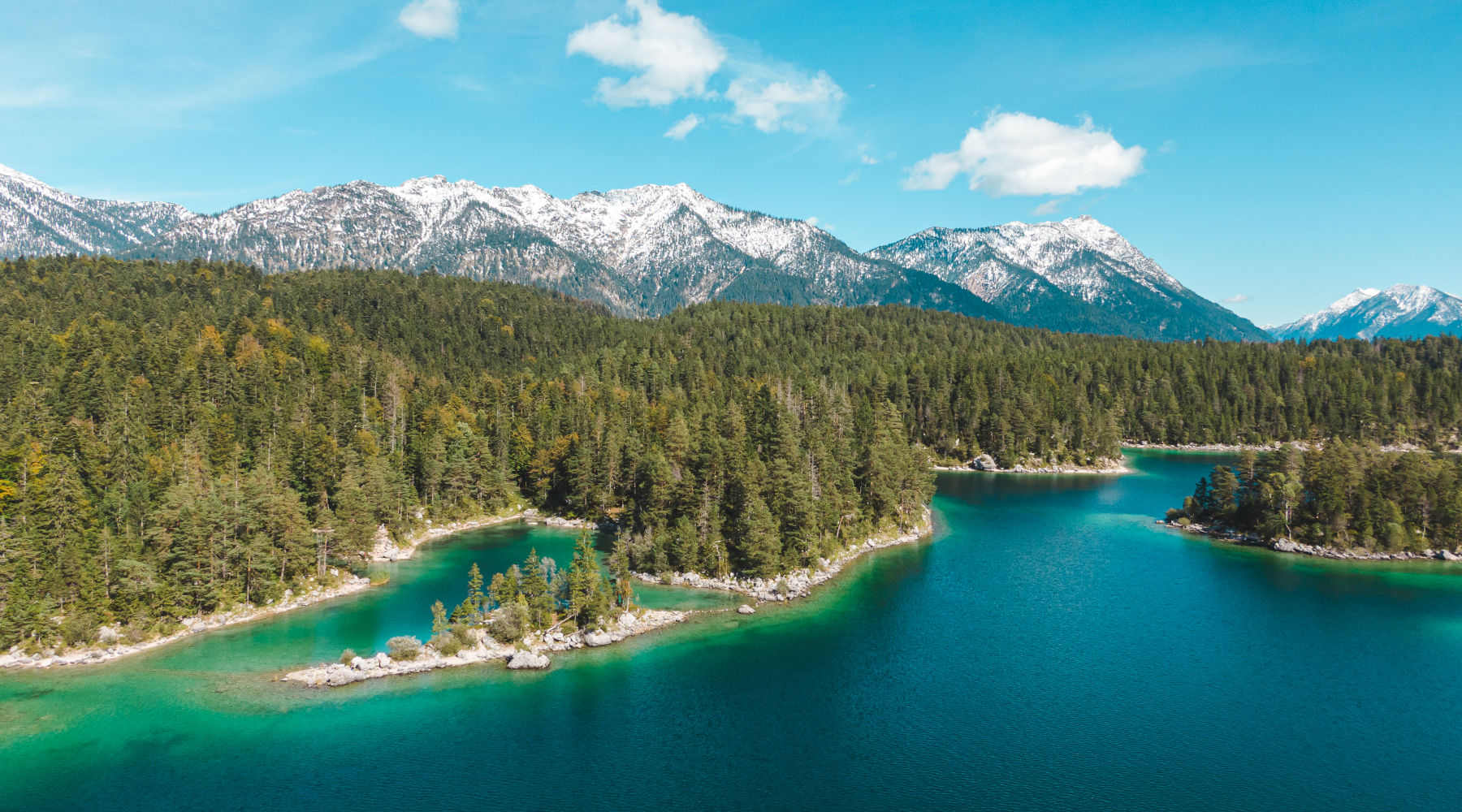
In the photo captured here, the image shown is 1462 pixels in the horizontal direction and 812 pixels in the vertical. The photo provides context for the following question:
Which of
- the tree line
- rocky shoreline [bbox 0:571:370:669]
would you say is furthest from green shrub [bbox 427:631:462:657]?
the tree line

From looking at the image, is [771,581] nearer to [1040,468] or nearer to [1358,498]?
[1358,498]

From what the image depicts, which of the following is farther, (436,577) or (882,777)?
(436,577)

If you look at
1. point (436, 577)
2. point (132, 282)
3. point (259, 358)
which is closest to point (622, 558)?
point (436, 577)

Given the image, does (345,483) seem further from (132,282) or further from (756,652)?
(132,282)

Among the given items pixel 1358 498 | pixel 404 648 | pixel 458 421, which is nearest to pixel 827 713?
pixel 404 648

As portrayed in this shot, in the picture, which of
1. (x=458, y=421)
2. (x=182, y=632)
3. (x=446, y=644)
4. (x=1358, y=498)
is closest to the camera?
(x=446, y=644)

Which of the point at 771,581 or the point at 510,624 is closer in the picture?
the point at 510,624

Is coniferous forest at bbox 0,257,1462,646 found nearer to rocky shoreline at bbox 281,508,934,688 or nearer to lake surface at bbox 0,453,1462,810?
rocky shoreline at bbox 281,508,934,688
